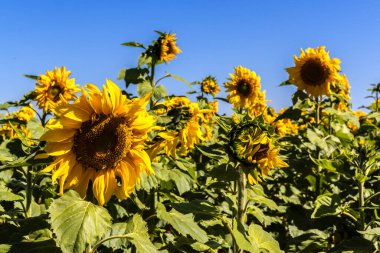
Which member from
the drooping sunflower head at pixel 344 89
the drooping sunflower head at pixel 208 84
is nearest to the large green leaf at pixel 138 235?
the drooping sunflower head at pixel 344 89

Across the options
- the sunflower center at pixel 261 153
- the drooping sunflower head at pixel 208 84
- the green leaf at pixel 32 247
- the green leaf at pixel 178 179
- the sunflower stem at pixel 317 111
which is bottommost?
the green leaf at pixel 32 247

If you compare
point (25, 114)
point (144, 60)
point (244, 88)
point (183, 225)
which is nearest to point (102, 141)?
point (183, 225)

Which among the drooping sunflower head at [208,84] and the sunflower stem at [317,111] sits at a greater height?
the drooping sunflower head at [208,84]

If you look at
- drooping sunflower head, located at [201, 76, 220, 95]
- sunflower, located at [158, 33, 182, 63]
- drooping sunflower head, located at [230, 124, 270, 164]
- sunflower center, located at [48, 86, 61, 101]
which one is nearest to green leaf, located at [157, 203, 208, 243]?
drooping sunflower head, located at [230, 124, 270, 164]

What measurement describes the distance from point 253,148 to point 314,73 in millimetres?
3489

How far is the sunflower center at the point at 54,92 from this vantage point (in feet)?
15.9

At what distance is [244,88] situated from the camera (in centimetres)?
643

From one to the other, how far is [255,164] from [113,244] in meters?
1.19

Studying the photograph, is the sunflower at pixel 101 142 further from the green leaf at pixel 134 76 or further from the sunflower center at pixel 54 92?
the sunflower center at pixel 54 92

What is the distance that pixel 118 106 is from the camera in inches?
87.2

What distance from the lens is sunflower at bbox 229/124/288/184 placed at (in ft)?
7.88

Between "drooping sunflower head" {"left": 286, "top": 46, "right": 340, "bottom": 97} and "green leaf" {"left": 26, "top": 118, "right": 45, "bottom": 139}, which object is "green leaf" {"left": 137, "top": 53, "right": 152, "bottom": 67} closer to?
"green leaf" {"left": 26, "top": 118, "right": 45, "bottom": 139}

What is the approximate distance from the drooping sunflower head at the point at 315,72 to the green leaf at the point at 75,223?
414 cm

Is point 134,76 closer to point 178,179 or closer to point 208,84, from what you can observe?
point 178,179
